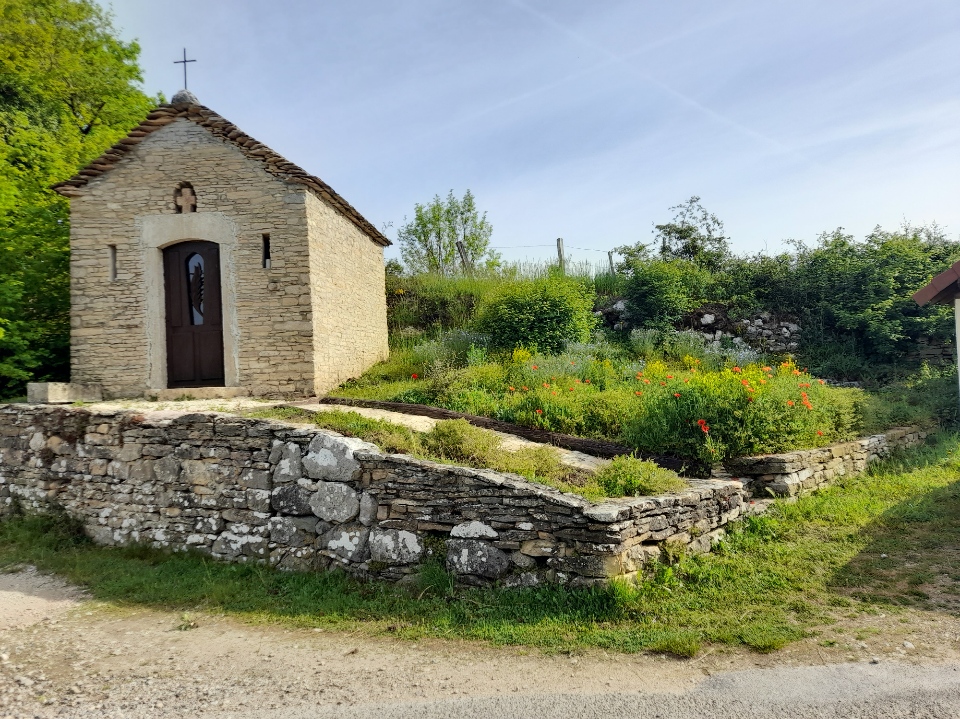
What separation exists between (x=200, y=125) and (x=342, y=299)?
11.8ft

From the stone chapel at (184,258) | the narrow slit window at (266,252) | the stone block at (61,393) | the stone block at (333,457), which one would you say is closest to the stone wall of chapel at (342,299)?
the stone chapel at (184,258)

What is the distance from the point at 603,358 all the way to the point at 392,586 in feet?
24.1

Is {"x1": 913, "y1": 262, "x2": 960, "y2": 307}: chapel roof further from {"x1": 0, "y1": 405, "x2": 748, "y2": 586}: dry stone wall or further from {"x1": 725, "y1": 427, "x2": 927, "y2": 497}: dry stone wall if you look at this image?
{"x1": 0, "y1": 405, "x2": 748, "y2": 586}: dry stone wall

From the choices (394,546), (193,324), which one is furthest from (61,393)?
(394,546)

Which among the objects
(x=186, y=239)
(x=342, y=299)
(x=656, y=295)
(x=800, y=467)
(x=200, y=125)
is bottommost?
(x=800, y=467)

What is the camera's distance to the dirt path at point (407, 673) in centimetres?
387

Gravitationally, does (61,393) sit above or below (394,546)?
above

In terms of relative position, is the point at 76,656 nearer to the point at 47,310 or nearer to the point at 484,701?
the point at 484,701

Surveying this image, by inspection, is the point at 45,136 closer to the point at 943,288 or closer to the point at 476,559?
the point at 476,559

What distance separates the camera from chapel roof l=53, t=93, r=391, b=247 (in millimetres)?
10141

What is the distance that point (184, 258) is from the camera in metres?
10.4

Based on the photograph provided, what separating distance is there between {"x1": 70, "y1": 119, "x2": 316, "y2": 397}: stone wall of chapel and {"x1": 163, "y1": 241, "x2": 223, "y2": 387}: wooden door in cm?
42

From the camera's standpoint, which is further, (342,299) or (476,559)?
(342,299)

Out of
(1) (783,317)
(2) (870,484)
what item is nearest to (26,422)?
(2) (870,484)
